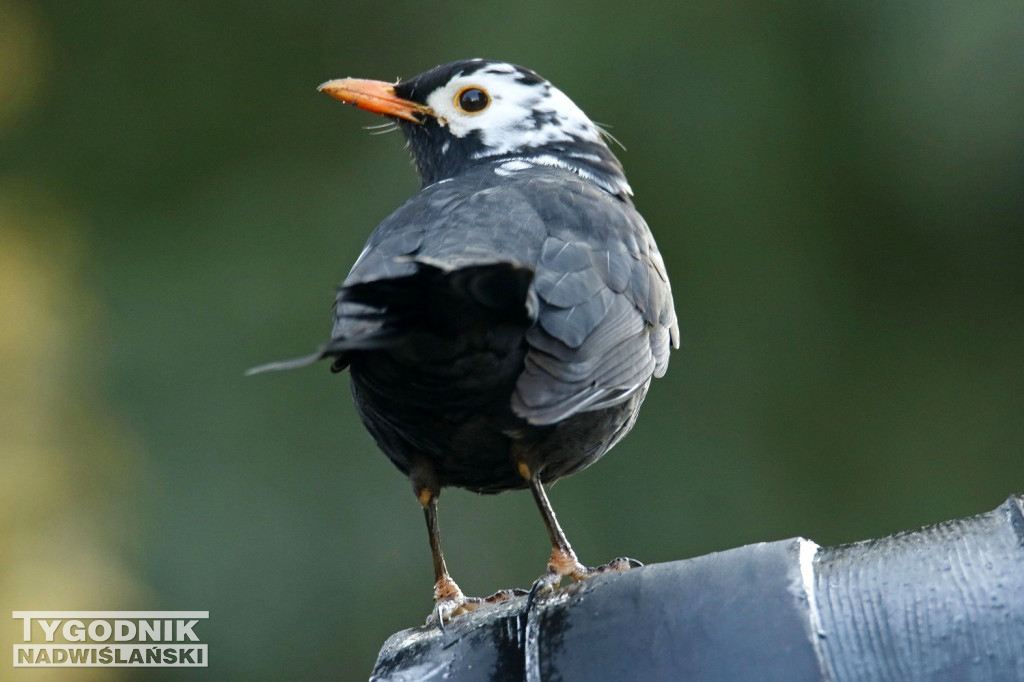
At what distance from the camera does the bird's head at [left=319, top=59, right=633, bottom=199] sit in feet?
14.6

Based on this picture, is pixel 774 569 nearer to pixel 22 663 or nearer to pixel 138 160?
pixel 22 663

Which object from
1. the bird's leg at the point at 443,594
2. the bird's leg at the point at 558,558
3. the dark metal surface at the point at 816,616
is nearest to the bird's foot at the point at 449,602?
the bird's leg at the point at 443,594

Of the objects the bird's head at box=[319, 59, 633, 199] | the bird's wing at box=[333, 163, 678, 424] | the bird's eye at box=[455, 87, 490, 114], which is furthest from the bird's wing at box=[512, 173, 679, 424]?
the bird's eye at box=[455, 87, 490, 114]

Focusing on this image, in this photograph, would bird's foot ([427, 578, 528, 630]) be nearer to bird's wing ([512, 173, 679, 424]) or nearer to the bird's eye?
bird's wing ([512, 173, 679, 424])

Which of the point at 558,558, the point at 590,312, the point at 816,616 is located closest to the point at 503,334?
the point at 590,312

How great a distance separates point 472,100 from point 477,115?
0.21 ft

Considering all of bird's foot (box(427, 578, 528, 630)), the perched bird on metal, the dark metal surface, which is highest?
the perched bird on metal

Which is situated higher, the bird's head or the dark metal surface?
the bird's head

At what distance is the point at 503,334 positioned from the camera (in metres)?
2.96

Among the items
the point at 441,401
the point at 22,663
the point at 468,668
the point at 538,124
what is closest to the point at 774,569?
the point at 468,668

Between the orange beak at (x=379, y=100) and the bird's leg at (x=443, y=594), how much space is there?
5.17 ft

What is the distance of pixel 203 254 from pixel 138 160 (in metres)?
0.90

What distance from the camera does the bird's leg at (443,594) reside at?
11.1 ft

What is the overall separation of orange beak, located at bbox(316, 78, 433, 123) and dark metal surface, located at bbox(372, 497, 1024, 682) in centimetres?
254
